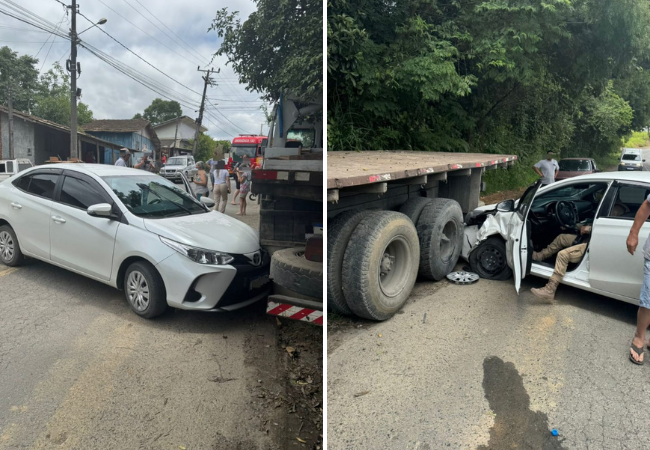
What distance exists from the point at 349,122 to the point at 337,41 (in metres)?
3.31

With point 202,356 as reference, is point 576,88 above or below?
above

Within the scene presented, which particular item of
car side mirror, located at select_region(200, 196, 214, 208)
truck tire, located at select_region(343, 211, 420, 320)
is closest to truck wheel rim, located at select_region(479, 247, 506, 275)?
truck tire, located at select_region(343, 211, 420, 320)

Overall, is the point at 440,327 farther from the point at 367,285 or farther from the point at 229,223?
the point at 229,223

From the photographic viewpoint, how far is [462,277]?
4.54m

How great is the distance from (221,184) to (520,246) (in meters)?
3.10

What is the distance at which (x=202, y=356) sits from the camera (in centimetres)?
162

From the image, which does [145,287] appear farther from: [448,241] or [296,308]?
[448,241]

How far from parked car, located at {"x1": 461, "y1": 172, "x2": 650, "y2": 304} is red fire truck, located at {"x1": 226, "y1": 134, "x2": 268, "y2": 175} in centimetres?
308

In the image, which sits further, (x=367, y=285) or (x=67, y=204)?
(x=367, y=285)

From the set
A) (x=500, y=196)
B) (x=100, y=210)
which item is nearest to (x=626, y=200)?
(x=100, y=210)

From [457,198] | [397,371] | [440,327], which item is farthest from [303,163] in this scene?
[457,198]

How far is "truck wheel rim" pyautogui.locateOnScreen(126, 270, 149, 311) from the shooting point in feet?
5.64

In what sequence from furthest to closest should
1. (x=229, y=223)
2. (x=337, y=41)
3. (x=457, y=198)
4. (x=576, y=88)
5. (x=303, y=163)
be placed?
(x=576, y=88), (x=457, y=198), (x=337, y=41), (x=229, y=223), (x=303, y=163)

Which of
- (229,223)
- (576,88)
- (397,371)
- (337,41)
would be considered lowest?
(397,371)
